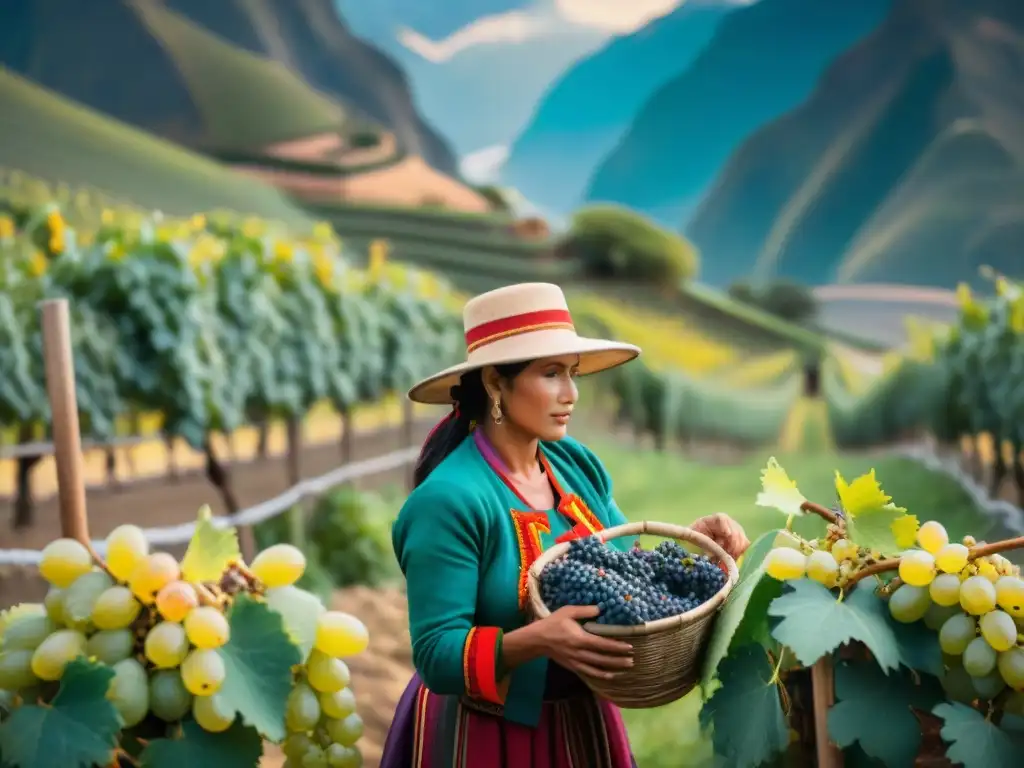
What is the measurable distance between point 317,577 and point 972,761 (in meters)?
3.60

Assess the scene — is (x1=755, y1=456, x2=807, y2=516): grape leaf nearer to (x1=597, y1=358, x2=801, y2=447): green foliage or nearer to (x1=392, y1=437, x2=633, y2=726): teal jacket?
(x1=392, y1=437, x2=633, y2=726): teal jacket

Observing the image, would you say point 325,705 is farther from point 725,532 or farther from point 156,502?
point 156,502

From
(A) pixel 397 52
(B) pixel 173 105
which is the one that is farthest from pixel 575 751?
(A) pixel 397 52

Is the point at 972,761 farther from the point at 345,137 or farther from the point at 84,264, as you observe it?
the point at 345,137

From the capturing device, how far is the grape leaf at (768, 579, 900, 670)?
0.94m

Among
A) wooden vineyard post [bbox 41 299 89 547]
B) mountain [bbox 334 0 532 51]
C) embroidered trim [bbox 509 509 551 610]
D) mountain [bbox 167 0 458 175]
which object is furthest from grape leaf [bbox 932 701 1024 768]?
mountain [bbox 334 0 532 51]

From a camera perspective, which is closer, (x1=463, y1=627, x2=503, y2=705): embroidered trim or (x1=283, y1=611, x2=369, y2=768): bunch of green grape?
(x1=463, y1=627, x2=503, y2=705): embroidered trim

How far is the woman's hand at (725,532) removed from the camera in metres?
1.26

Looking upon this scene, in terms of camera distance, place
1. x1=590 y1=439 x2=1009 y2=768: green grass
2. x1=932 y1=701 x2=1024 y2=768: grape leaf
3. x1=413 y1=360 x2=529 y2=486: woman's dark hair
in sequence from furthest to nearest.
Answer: x1=590 y1=439 x2=1009 y2=768: green grass
x1=413 y1=360 x2=529 y2=486: woman's dark hair
x1=932 y1=701 x2=1024 y2=768: grape leaf

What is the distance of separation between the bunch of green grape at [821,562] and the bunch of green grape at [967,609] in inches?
1.9

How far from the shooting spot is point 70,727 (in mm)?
1006

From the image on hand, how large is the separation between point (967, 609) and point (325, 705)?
75cm

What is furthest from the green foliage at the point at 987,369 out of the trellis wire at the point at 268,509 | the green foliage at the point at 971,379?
the trellis wire at the point at 268,509

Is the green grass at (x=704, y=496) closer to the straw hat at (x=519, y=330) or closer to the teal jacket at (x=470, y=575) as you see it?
the teal jacket at (x=470, y=575)
